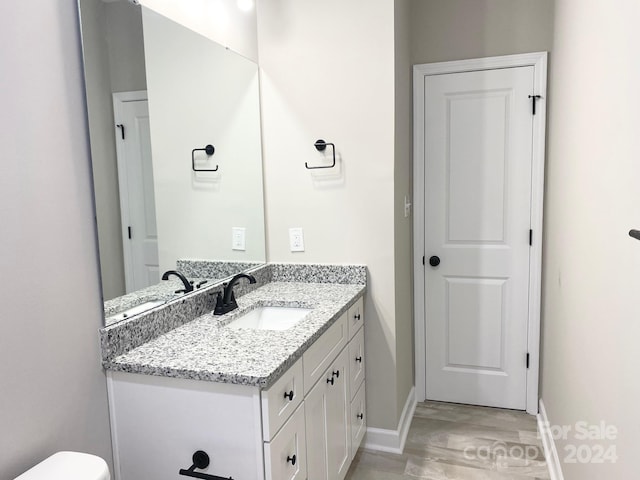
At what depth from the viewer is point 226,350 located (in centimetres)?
155

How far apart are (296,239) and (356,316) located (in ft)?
1.76

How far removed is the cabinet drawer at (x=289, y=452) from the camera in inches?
55.1

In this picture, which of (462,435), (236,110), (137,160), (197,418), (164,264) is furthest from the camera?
(462,435)

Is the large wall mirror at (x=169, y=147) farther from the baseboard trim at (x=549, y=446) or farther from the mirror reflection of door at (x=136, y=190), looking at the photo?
the baseboard trim at (x=549, y=446)

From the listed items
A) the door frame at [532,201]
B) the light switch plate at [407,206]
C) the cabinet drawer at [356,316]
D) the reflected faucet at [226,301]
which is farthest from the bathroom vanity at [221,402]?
the door frame at [532,201]

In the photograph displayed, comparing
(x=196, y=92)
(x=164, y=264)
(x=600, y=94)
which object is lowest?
(x=164, y=264)

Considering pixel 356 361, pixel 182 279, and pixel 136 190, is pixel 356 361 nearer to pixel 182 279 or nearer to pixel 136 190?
pixel 182 279

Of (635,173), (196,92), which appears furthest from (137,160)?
(635,173)

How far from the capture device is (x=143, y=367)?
144cm

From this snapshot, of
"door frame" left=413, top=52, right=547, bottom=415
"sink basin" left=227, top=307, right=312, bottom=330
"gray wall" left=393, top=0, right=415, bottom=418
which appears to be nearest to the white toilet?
"sink basin" left=227, top=307, right=312, bottom=330

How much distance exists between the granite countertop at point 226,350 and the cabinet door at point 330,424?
0.23 meters

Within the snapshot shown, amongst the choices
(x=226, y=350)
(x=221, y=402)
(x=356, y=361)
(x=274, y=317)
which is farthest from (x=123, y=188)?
(x=356, y=361)

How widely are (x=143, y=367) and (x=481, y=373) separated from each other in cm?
228

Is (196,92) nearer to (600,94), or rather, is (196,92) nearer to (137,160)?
(137,160)
